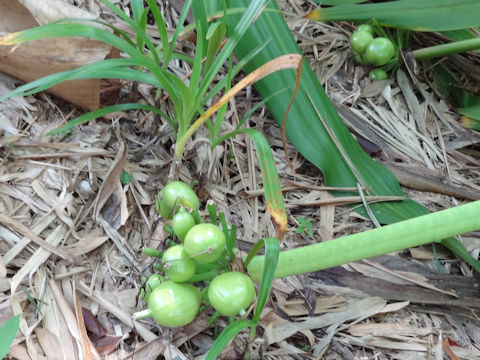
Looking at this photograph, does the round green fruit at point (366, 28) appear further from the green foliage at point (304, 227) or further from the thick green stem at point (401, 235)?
the thick green stem at point (401, 235)

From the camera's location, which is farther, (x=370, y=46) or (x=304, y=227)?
(x=370, y=46)

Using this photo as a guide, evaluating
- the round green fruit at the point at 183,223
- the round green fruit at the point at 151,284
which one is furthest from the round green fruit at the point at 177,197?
the round green fruit at the point at 151,284

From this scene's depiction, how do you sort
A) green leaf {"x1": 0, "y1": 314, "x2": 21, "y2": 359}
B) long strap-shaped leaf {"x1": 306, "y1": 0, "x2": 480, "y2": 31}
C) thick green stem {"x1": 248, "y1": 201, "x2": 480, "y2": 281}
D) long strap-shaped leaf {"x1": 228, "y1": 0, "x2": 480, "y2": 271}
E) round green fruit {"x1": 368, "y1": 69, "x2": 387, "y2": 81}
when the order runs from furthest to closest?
1. round green fruit {"x1": 368, "y1": 69, "x2": 387, "y2": 81}
2. long strap-shaped leaf {"x1": 306, "y1": 0, "x2": 480, "y2": 31}
3. long strap-shaped leaf {"x1": 228, "y1": 0, "x2": 480, "y2": 271}
4. thick green stem {"x1": 248, "y1": 201, "x2": 480, "y2": 281}
5. green leaf {"x1": 0, "y1": 314, "x2": 21, "y2": 359}

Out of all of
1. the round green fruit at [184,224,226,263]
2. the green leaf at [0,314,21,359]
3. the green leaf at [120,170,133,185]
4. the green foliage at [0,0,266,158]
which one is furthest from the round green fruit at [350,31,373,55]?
the green leaf at [0,314,21,359]

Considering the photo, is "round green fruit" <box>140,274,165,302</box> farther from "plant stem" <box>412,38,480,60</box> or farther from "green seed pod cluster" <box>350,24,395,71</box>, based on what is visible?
"plant stem" <box>412,38,480,60</box>

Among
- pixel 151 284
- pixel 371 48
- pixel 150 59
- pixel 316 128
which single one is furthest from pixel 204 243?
pixel 371 48

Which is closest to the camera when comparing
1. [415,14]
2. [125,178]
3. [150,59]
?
[150,59]

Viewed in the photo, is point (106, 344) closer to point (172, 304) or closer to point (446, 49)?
point (172, 304)

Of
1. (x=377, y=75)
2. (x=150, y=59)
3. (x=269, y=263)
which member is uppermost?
(x=150, y=59)
